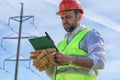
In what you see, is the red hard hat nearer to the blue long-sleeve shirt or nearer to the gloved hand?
the blue long-sleeve shirt

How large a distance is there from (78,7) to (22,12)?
88.4ft

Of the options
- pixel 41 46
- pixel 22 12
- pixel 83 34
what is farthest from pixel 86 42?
pixel 22 12

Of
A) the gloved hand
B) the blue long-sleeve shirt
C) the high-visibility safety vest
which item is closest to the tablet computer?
the gloved hand

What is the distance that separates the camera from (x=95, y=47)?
6281 millimetres

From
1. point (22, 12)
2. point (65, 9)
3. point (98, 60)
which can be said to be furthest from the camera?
point (22, 12)

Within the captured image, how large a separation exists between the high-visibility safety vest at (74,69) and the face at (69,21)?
14 centimetres

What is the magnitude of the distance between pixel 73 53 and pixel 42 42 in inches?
16.8

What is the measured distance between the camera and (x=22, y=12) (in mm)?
33562

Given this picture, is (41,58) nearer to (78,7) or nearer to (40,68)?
(40,68)

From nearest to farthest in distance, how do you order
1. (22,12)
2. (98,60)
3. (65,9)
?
(98,60) → (65,9) → (22,12)

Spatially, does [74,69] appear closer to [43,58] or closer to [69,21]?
[43,58]

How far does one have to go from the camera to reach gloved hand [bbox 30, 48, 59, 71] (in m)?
6.18

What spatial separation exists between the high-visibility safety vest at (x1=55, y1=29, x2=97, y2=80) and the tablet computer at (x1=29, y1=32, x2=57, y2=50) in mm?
334

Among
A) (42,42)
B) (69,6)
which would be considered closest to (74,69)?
(42,42)
